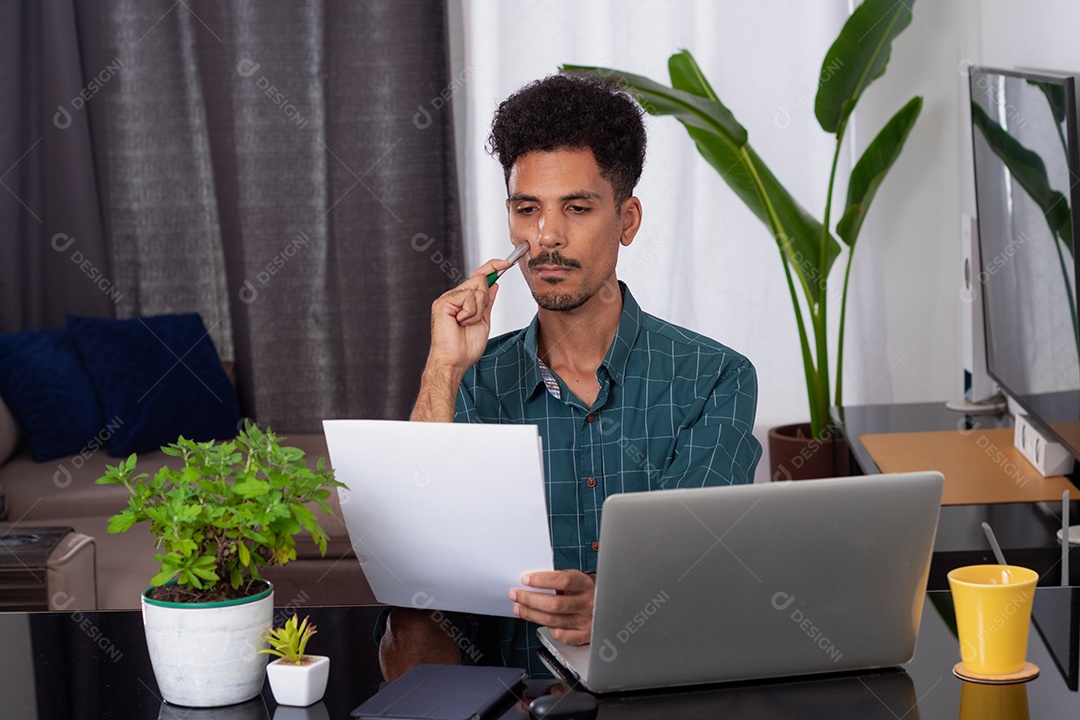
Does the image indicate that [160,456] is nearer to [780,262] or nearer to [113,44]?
[113,44]

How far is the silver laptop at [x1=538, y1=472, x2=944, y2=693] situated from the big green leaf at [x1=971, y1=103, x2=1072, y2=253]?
1.02 m

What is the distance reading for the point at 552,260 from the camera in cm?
174

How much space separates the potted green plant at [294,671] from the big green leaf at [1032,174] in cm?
141

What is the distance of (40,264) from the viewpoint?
3881 millimetres

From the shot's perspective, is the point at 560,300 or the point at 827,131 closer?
the point at 560,300

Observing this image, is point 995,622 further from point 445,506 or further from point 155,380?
point 155,380

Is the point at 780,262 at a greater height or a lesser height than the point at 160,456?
greater

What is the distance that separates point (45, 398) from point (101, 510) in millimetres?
452

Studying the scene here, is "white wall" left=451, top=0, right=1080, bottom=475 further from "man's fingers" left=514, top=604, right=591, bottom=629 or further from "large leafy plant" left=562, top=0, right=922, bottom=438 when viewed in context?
"man's fingers" left=514, top=604, right=591, bottom=629

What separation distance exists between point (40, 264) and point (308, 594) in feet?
5.16

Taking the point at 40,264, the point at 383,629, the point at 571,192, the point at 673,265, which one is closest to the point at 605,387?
the point at 571,192

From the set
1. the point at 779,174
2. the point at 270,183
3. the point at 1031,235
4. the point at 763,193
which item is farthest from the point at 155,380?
the point at 1031,235

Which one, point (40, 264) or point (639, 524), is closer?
point (639, 524)

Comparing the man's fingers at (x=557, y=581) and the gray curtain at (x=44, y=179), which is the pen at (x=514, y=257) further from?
the gray curtain at (x=44, y=179)
